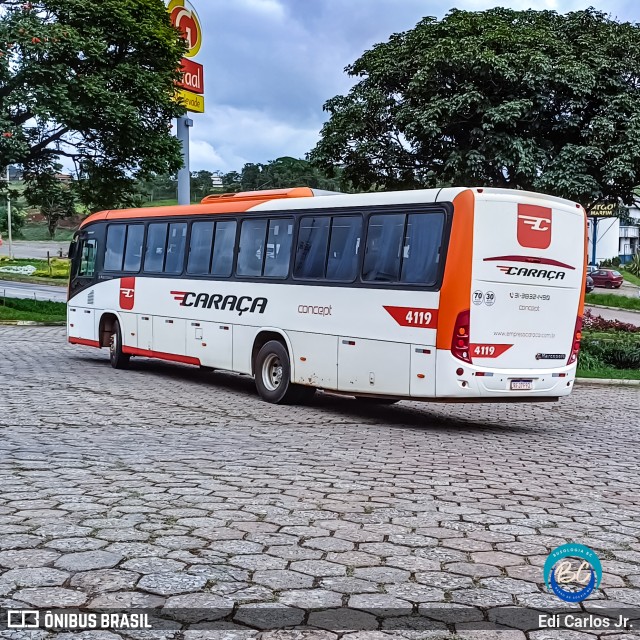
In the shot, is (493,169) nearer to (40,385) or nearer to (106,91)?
(106,91)

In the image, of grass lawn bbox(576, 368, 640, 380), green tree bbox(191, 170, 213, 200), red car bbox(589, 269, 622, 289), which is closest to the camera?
grass lawn bbox(576, 368, 640, 380)

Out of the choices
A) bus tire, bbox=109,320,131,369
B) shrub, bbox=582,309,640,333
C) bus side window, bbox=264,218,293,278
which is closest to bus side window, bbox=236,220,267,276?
bus side window, bbox=264,218,293,278

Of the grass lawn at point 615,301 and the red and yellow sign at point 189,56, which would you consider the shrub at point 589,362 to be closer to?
the red and yellow sign at point 189,56

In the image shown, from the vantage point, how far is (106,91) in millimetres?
26422

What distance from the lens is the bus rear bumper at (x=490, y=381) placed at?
11062 mm

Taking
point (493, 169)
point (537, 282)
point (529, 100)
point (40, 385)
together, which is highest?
point (529, 100)

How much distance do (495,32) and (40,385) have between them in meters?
20.9

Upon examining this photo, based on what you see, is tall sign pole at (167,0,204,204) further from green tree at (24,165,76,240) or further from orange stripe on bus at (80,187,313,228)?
orange stripe on bus at (80,187,313,228)

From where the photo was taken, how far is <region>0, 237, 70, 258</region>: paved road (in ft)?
255

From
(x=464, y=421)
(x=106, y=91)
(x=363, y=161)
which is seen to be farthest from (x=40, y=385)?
(x=363, y=161)

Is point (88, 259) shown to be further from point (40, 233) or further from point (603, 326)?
point (40, 233)

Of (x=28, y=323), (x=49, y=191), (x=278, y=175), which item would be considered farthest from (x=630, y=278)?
(x=28, y=323)

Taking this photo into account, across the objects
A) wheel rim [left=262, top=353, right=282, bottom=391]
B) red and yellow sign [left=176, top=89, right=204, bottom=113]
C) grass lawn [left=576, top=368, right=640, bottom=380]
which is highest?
red and yellow sign [left=176, top=89, right=204, bottom=113]

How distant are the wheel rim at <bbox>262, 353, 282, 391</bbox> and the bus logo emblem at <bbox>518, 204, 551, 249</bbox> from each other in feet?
14.2
